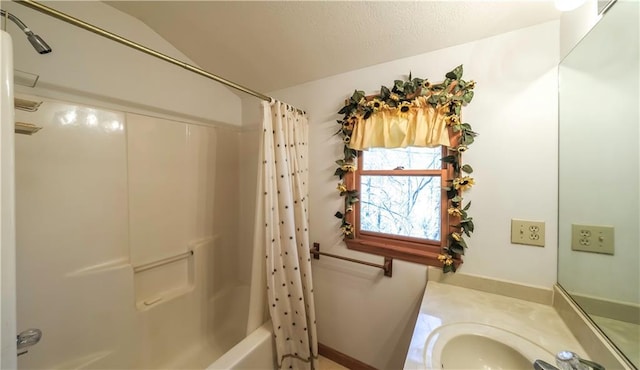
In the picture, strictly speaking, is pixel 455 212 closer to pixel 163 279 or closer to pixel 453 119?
pixel 453 119

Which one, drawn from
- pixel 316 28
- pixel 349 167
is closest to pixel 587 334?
pixel 349 167

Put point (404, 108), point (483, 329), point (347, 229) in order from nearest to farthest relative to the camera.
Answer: point (483, 329), point (404, 108), point (347, 229)

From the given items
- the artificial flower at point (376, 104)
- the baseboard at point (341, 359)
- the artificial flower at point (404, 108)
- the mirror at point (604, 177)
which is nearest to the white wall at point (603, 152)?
the mirror at point (604, 177)

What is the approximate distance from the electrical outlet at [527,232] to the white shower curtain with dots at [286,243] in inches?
45.8

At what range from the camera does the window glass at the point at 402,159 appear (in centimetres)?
132

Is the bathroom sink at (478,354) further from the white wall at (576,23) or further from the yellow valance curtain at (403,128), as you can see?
the white wall at (576,23)

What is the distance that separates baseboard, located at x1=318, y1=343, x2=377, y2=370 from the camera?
156cm

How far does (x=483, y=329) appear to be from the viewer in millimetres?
889

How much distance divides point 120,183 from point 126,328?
91 centimetres

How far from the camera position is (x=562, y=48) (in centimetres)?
101

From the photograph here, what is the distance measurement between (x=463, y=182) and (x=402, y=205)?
0.37m

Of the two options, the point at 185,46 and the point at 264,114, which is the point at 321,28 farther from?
the point at 185,46

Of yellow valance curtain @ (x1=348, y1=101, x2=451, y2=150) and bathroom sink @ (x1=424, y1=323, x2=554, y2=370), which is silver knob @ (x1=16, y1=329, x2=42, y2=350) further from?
yellow valance curtain @ (x1=348, y1=101, x2=451, y2=150)

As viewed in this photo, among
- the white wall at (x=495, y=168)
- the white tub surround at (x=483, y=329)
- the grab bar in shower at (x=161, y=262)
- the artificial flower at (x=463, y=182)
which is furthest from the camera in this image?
the grab bar in shower at (x=161, y=262)
